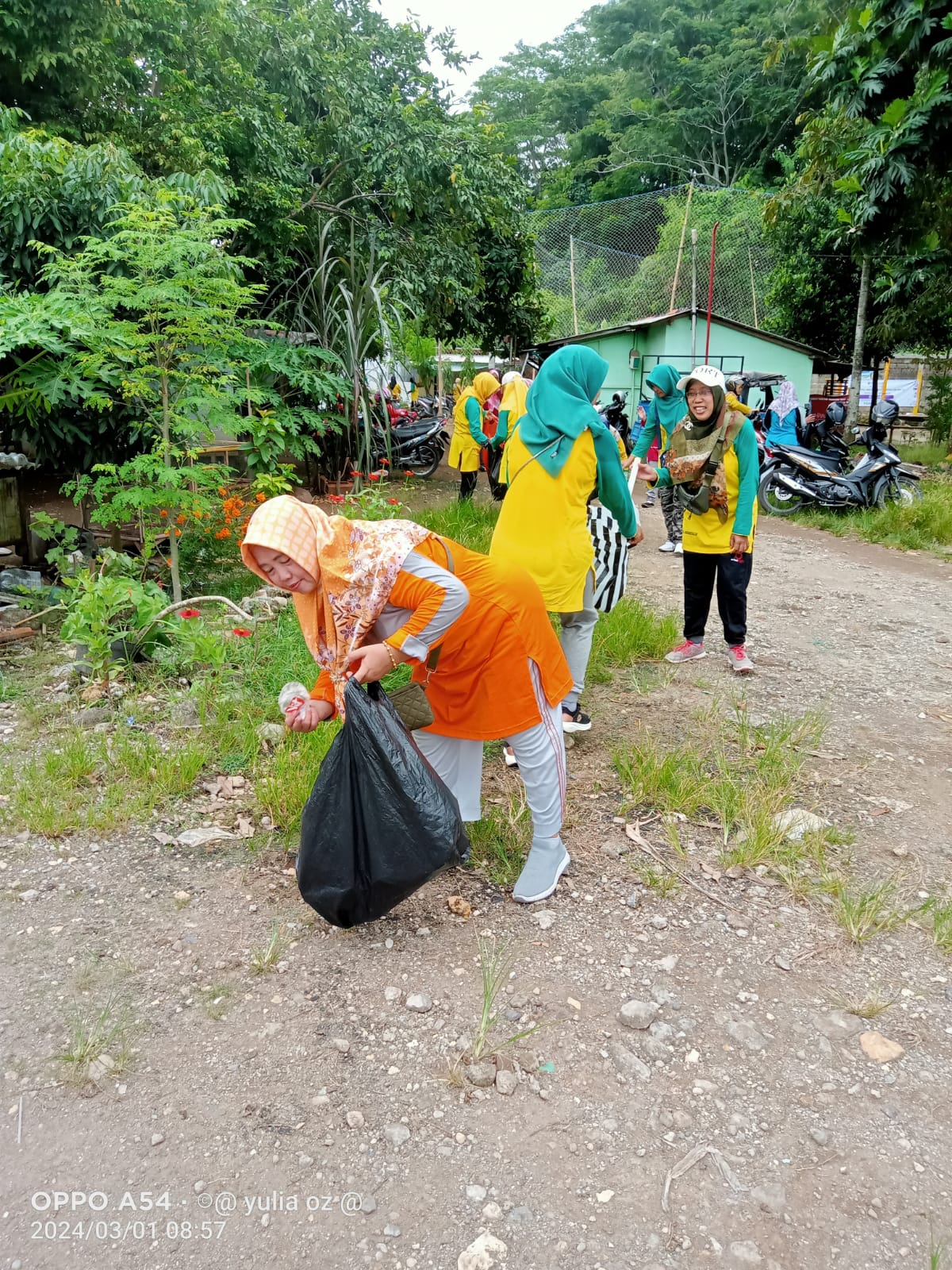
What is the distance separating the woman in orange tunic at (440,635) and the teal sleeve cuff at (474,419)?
618cm

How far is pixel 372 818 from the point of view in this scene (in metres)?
2.18

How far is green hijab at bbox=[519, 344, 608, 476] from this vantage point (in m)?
3.03

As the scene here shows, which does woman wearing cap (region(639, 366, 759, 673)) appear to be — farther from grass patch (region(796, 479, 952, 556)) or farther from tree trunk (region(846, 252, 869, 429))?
tree trunk (region(846, 252, 869, 429))

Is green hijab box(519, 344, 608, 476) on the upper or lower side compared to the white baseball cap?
lower

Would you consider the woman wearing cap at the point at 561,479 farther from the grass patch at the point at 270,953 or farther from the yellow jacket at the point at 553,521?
the grass patch at the point at 270,953

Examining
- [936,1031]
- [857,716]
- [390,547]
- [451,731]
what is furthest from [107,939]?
[857,716]

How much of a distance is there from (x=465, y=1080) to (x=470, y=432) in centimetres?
727

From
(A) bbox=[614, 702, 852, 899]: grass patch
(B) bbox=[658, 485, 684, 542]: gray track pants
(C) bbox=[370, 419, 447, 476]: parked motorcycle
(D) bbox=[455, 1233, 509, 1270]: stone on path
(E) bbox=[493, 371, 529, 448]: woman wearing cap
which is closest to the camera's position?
(D) bbox=[455, 1233, 509, 1270]: stone on path

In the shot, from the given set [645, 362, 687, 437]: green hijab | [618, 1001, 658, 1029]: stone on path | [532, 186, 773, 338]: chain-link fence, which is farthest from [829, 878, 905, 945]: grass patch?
[532, 186, 773, 338]: chain-link fence

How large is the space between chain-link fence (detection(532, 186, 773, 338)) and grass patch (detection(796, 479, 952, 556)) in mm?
14044

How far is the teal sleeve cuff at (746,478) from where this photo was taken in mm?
3967

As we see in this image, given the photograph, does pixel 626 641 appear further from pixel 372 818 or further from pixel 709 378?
pixel 372 818

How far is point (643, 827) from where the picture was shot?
3049 millimetres

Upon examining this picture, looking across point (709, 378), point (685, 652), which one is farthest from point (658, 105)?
point (685, 652)
